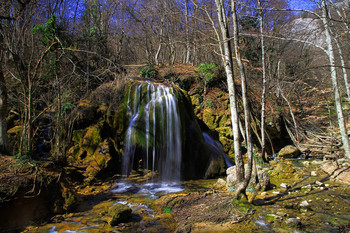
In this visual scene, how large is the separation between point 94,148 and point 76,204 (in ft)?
9.79

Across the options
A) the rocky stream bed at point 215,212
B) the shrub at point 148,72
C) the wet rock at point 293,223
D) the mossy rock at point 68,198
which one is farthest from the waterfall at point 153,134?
the wet rock at point 293,223

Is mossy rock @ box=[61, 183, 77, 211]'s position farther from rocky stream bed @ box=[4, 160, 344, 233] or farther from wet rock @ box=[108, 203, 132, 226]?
wet rock @ box=[108, 203, 132, 226]

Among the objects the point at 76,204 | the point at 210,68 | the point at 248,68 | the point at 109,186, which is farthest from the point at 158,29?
the point at 76,204

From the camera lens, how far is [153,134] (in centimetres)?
829

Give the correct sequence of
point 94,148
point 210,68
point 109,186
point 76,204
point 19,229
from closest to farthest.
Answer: point 19,229
point 76,204
point 109,186
point 94,148
point 210,68

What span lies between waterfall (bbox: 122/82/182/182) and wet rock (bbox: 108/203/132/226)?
11.6 ft

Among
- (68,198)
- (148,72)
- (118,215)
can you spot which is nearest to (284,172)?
(118,215)

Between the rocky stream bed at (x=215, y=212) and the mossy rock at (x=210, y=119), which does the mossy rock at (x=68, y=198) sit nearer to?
the rocky stream bed at (x=215, y=212)

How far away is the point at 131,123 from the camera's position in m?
8.40

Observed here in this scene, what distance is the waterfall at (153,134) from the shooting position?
A: 8062 millimetres

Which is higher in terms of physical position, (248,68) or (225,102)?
(248,68)

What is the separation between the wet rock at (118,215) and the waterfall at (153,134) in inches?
139

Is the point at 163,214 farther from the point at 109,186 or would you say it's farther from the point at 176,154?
the point at 176,154

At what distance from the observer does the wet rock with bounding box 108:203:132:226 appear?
4086mm
